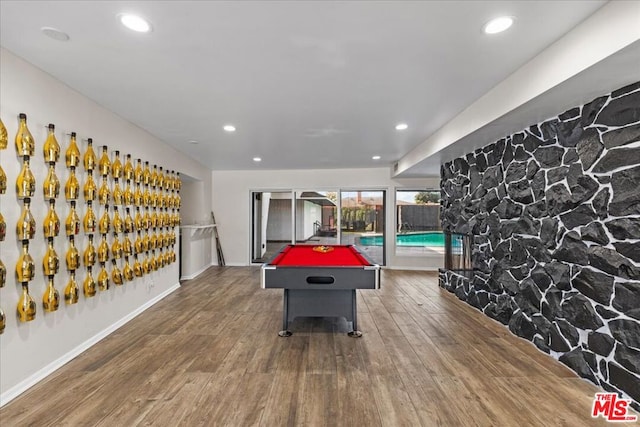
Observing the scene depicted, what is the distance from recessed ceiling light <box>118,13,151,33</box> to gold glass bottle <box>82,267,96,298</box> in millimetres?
2412

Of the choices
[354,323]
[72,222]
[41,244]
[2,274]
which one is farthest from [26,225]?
[354,323]

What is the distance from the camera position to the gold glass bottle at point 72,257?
2781mm

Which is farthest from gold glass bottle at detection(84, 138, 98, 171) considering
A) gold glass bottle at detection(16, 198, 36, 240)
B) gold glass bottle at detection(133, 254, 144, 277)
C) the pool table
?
the pool table

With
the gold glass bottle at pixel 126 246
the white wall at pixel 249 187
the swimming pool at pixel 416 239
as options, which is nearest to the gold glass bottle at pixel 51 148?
the gold glass bottle at pixel 126 246

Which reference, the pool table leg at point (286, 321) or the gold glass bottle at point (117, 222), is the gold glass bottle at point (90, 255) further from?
the pool table leg at point (286, 321)

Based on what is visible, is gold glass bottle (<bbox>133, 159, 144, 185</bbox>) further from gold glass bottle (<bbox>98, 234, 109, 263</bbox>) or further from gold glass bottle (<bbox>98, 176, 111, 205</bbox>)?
gold glass bottle (<bbox>98, 234, 109, 263</bbox>)

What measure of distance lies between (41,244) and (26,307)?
513 millimetres

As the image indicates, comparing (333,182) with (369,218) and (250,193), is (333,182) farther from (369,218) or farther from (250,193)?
(250,193)

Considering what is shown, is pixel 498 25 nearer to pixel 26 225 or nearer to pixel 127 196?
pixel 26 225

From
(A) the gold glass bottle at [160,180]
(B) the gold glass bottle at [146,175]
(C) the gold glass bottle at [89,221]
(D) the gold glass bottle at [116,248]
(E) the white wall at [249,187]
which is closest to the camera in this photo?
(C) the gold glass bottle at [89,221]

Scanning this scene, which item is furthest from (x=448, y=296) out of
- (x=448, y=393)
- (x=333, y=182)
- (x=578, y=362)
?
(x=333, y=182)

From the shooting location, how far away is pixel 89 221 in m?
3.04

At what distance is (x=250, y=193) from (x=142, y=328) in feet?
15.3

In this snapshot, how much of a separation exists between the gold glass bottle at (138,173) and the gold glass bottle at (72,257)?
1.34 metres
